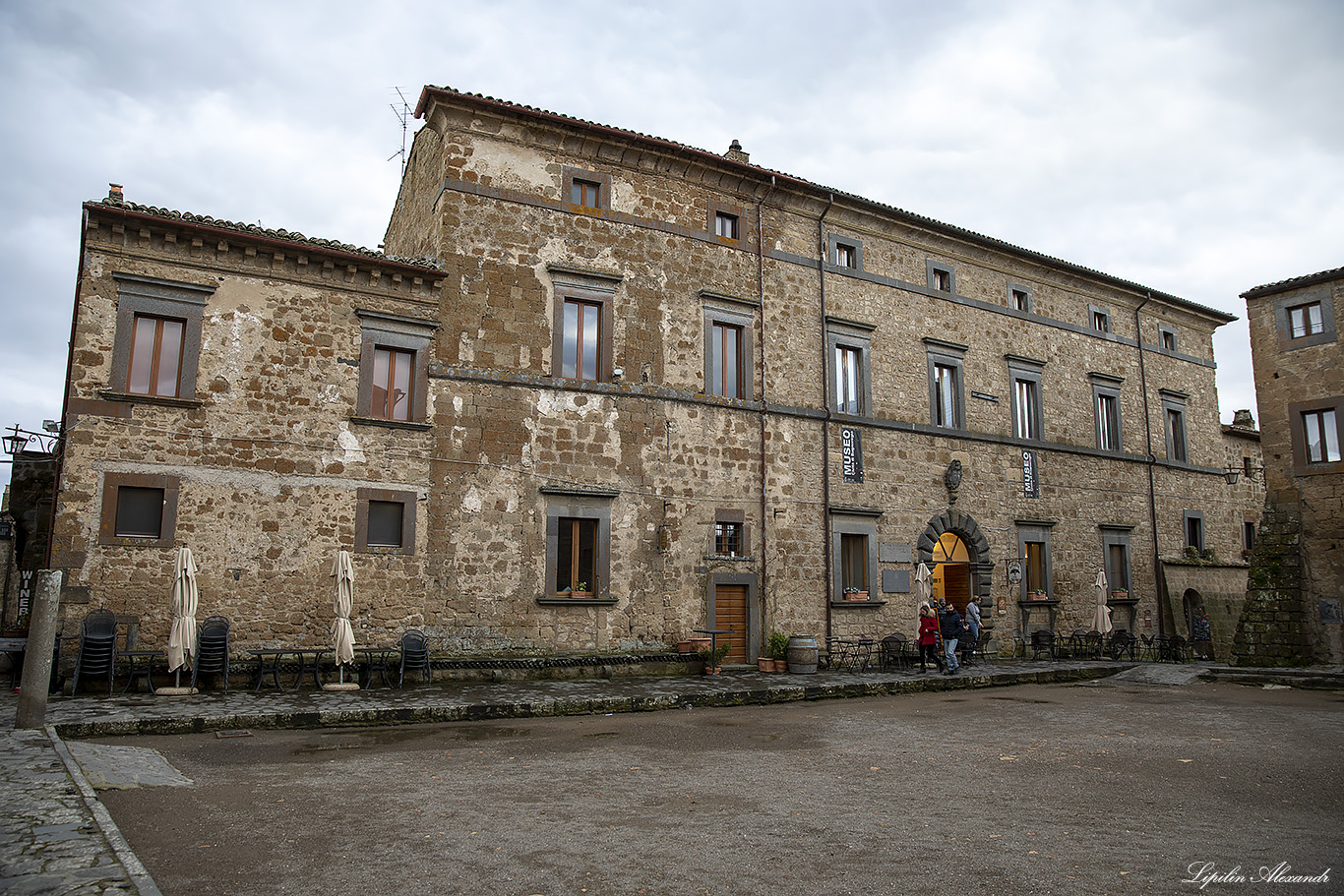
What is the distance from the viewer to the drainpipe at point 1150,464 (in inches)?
976

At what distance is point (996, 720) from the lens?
471 inches

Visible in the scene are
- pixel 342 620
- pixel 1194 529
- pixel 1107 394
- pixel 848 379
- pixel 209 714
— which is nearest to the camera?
pixel 209 714

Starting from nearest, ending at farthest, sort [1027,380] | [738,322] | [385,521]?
[385,521], [738,322], [1027,380]

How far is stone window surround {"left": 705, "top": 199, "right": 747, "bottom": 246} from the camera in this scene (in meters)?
19.0

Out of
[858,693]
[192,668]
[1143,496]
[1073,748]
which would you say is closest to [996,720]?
[1073,748]

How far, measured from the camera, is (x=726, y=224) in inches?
762

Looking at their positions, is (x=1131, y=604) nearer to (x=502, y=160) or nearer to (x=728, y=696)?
(x=728, y=696)

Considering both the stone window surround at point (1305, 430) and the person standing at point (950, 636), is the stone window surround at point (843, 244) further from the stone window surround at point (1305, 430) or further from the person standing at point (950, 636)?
the stone window surround at point (1305, 430)

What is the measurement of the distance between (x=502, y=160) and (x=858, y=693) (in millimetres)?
12446

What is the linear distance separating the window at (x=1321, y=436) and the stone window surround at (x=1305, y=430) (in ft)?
0.15

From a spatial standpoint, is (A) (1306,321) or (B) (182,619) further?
(A) (1306,321)

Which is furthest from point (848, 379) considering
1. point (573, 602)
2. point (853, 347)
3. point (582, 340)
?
point (573, 602)

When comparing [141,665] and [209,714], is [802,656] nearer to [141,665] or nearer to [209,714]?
[209,714]

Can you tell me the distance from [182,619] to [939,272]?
18.9m
